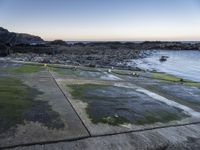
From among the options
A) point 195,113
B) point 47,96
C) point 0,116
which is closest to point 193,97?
point 195,113

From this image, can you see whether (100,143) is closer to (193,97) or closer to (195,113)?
(195,113)

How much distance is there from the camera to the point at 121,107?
6207 millimetres

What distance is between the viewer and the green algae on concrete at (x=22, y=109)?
4646 millimetres

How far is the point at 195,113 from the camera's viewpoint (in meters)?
6.33

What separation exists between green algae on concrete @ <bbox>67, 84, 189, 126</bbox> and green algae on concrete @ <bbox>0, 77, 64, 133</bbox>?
95cm

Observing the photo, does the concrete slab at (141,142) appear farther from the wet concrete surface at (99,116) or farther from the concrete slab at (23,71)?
the concrete slab at (23,71)

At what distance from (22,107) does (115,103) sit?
2.51 meters

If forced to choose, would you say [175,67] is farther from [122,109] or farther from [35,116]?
[35,116]

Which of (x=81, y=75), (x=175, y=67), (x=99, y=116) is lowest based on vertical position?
(x=175, y=67)

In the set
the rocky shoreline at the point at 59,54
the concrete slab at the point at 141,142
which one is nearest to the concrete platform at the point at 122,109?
the concrete slab at the point at 141,142

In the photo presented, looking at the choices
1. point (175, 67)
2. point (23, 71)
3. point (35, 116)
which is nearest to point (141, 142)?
point (35, 116)

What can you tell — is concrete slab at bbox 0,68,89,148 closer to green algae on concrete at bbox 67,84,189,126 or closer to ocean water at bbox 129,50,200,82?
green algae on concrete at bbox 67,84,189,126

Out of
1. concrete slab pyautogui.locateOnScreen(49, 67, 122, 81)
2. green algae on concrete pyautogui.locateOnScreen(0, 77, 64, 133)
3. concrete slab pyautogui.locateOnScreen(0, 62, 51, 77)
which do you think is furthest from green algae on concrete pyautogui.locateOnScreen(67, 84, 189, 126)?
concrete slab pyautogui.locateOnScreen(0, 62, 51, 77)

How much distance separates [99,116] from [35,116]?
1430 mm
